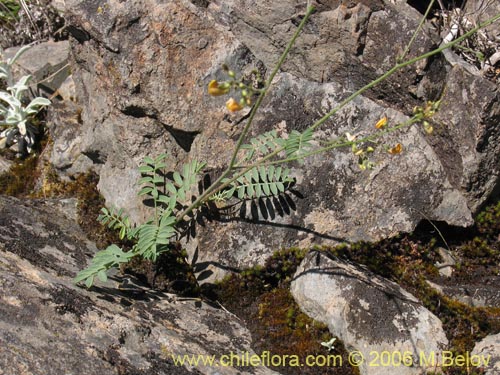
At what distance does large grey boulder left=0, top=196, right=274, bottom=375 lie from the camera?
3.33 meters

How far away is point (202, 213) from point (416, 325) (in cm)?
189

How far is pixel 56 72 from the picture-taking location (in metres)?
6.18

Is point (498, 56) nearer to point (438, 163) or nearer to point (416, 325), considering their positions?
point (438, 163)

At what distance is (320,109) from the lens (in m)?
4.73

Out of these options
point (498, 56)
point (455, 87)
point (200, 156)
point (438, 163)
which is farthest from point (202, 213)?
point (498, 56)

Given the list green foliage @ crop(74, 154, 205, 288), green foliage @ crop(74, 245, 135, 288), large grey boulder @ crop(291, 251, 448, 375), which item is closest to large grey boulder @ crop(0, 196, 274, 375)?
green foliage @ crop(74, 245, 135, 288)

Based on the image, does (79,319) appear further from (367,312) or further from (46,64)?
(46,64)

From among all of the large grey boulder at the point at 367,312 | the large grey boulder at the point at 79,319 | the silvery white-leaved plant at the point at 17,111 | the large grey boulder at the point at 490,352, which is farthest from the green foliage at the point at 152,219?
the large grey boulder at the point at 490,352

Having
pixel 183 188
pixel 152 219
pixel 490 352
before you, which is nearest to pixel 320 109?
pixel 183 188

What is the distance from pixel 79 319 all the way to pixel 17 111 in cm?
313

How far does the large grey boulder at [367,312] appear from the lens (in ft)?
13.2

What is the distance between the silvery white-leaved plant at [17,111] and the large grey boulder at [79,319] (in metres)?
1.57

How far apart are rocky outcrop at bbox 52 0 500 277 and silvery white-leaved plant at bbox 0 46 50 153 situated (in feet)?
4.86

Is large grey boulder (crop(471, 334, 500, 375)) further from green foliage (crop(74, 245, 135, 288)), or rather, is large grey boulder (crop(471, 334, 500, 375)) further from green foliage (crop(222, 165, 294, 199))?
green foliage (crop(74, 245, 135, 288))
